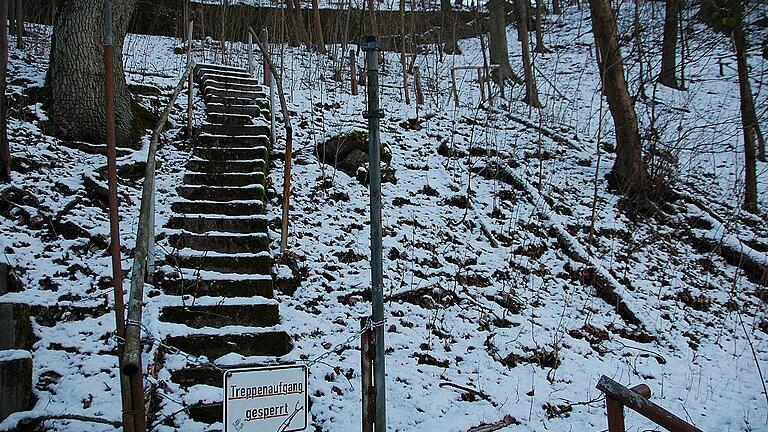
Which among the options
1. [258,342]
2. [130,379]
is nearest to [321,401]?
[258,342]

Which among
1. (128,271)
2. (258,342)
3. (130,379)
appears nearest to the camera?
(130,379)

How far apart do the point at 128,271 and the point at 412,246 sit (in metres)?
3.27

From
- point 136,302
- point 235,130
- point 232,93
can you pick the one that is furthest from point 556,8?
point 136,302

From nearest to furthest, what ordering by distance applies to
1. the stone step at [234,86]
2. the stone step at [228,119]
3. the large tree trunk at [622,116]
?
the stone step at [228,119]
the large tree trunk at [622,116]
the stone step at [234,86]

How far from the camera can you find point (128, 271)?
4.58 meters

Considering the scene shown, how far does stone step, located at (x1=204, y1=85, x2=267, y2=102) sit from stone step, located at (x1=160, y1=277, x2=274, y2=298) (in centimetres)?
449

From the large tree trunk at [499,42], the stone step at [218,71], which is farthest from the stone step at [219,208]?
the large tree trunk at [499,42]

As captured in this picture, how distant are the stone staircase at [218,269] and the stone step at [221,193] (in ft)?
0.04

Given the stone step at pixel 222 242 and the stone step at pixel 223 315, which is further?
the stone step at pixel 222 242

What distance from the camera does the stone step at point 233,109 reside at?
7.69 meters

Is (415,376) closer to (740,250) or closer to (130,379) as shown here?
(130,379)

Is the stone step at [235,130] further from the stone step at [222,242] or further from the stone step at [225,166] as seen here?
the stone step at [222,242]

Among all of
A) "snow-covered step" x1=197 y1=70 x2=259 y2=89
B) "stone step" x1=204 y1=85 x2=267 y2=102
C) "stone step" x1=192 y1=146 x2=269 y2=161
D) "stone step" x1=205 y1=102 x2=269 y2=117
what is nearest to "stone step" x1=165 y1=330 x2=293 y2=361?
"stone step" x1=192 y1=146 x2=269 y2=161

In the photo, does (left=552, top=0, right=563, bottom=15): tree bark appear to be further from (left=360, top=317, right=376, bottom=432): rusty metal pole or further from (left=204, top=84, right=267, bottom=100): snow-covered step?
(left=360, top=317, right=376, bottom=432): rusty metal pole
